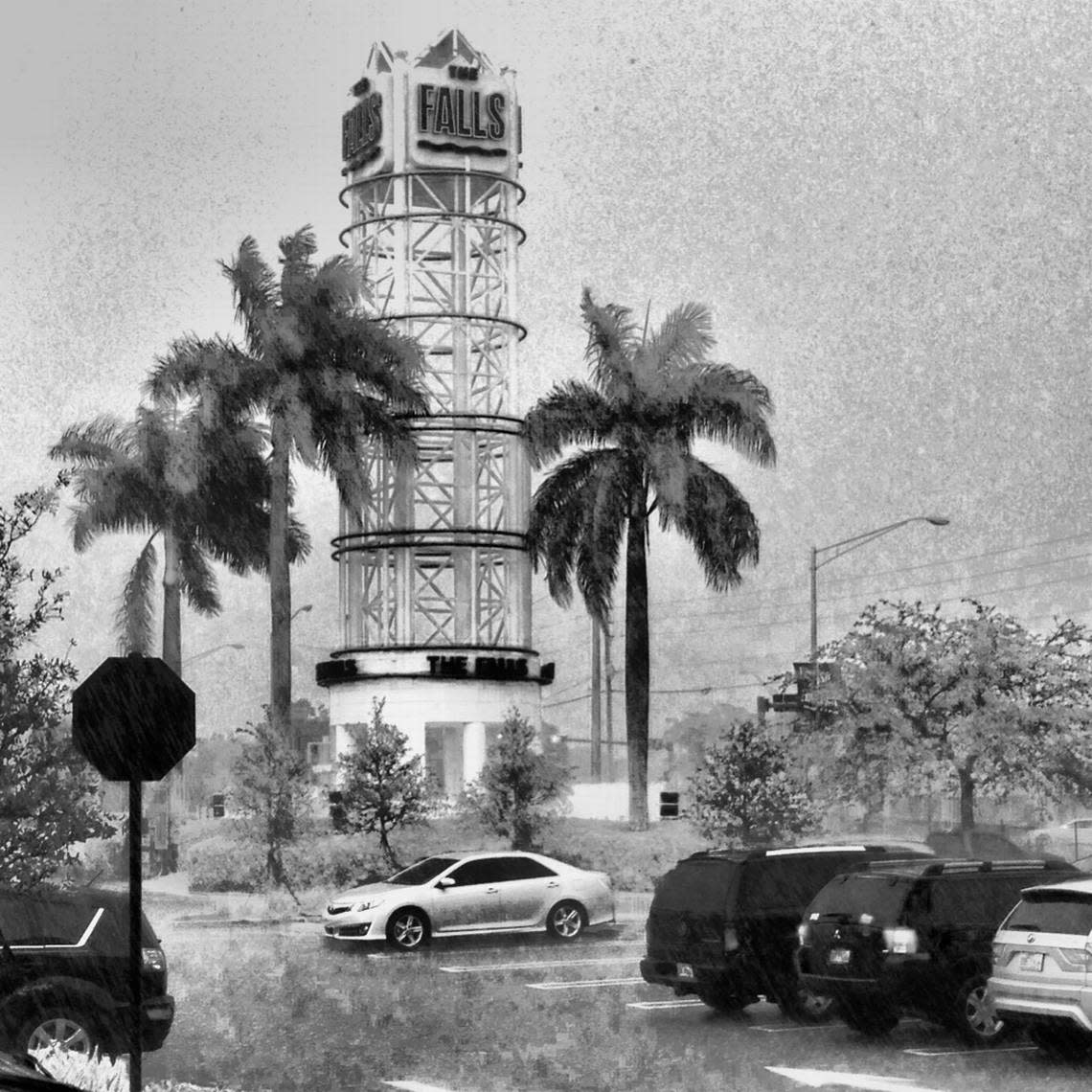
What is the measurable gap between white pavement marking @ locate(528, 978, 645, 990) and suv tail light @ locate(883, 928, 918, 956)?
309 inches

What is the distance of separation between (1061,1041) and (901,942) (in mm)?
1762

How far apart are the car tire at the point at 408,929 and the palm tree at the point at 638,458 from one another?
22.6m

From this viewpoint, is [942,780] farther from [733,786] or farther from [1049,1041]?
[1049,1041]

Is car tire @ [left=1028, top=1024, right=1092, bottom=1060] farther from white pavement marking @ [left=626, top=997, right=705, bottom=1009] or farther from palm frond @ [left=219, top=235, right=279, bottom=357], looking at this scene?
palm frond @ [left=219, top=235, right=279, bottom=357]

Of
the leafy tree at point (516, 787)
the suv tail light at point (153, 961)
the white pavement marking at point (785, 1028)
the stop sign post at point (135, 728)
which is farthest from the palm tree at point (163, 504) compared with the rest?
the suv tail light at point (153, 961)

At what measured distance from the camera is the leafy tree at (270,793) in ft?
146

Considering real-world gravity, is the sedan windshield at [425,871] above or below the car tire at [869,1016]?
above

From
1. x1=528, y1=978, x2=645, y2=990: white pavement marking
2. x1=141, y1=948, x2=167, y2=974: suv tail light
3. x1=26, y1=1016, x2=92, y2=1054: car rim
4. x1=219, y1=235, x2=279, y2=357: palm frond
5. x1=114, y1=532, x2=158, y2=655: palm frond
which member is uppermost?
x1=219, y1=235, x2=279, y2=357: palm frond

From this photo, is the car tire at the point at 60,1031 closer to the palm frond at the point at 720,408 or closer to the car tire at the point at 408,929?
the car tire at the point at 408,929

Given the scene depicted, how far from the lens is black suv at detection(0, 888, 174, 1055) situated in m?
15.5

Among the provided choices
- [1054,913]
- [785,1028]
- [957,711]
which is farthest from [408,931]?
[957,711]

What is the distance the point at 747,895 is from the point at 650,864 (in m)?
27.7

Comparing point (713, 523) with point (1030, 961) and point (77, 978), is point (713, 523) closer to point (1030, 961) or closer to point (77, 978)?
point (1030, 961)

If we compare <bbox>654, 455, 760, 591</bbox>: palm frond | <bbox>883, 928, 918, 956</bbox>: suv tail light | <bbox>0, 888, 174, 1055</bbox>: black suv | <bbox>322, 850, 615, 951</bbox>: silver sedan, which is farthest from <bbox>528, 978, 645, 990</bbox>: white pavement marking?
<bbox>654, 455, 760, 591</bbox>: palm frond
